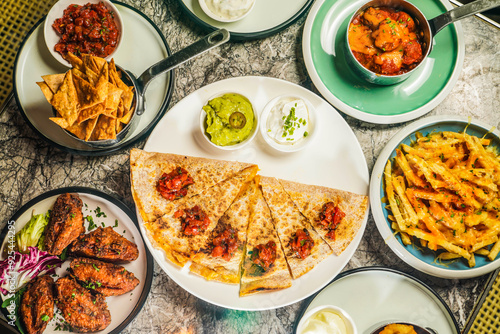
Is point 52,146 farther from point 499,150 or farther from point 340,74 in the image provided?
point 499,150

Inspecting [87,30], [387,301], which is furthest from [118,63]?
[387,301]

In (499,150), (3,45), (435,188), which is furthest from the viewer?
(3,45)

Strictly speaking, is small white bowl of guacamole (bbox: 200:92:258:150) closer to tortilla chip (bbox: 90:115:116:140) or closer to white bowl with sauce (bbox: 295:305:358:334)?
tortilla chip (bbox: 90:115:116:140)

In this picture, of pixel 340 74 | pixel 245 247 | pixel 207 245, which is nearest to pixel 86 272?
pixel 207 245

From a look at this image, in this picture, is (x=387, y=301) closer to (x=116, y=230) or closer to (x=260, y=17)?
(x=116, y=230)

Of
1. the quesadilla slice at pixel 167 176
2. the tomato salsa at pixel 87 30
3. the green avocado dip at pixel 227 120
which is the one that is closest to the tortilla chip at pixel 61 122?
the quesadilla slice at pixel 167 176

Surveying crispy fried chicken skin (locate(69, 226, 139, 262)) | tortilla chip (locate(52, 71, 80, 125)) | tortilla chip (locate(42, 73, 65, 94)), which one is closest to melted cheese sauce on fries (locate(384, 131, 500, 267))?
crispy fried chicken skin (locate(69, 226, 139, 262))

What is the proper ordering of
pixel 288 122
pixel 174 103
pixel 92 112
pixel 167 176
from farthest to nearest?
pixel 174 103, pixel 167 176, pixel 288 122, pixel 92 112
